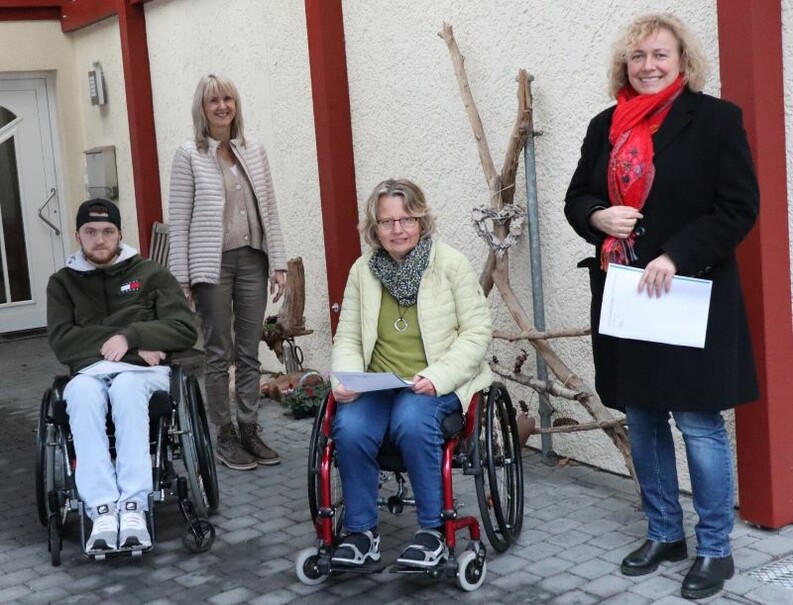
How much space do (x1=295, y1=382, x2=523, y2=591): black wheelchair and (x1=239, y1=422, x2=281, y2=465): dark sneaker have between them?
1.48 m

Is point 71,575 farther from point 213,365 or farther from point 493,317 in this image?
point 493,317

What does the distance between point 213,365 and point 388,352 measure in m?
1.63

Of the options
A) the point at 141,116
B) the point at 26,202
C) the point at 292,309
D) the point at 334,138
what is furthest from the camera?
the point at 26,202

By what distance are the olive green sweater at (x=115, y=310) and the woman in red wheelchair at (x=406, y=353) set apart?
842mm

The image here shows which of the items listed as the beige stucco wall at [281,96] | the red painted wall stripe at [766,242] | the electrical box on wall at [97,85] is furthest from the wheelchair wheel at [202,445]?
the electrical box on wall at [97,85]

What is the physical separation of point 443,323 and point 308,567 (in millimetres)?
948

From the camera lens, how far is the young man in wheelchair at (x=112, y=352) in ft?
14.2

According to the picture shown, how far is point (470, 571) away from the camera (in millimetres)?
3928

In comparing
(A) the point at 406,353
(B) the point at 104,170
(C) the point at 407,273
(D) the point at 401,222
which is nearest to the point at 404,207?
(D) the point at 401,222

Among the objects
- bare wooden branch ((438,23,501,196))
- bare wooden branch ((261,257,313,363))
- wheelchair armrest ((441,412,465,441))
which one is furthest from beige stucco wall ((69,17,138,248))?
wheelchair armrest ((441,412,465,441))

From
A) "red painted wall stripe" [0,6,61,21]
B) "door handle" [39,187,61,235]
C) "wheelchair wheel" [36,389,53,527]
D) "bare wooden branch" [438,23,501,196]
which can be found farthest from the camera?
"door handle" [39,187,61,235]

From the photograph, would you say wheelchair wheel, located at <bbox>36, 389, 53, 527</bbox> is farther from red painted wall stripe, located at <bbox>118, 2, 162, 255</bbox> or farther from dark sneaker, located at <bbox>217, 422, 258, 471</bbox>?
red painted wall stripe, located at <bbox>118, 2, 162, 255</bbox>

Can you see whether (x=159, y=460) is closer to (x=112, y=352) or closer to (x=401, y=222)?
(x=112, y=352)

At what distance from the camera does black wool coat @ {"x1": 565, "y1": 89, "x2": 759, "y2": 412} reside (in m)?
3.60
